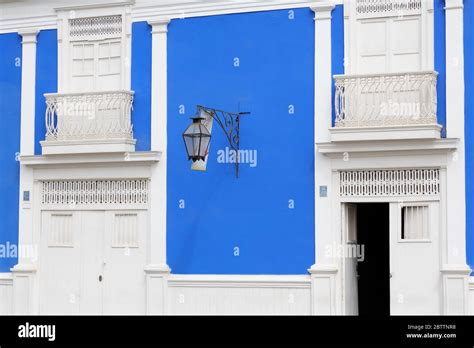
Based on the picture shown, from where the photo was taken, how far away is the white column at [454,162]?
1691 cm

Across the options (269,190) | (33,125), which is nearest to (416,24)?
(269,190)

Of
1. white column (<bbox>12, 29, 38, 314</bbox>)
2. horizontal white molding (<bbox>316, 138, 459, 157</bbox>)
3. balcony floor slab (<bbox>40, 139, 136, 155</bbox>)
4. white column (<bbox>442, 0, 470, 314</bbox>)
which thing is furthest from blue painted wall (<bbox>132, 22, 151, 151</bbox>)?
white column (<bbox>442, 0, 470, 314</bbox>)

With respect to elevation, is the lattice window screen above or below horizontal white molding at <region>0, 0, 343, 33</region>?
below

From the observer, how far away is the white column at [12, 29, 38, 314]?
63.3 feet

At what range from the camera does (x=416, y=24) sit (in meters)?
17.4

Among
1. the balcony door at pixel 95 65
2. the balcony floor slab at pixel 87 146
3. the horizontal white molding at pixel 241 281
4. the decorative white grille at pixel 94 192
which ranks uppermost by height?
the balcony door at pixel 95 65

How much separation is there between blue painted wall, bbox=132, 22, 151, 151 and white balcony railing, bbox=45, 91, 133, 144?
137mm

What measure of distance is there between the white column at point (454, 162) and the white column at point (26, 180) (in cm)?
720

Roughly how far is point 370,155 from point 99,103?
15.8 ft

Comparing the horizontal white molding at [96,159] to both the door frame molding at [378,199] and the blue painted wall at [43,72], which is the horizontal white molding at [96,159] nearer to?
→ the blue painted wall at [43,72]

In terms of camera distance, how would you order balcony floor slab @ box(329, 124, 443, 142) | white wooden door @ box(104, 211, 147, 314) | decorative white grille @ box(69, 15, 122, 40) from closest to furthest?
balcony floor slab @ box(329, 124, 443, 142) < white wooden door @ box(104, 211, 147, 314) < decorative white grille @ box(69, 15, 122, 40)

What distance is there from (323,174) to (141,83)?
3598mm

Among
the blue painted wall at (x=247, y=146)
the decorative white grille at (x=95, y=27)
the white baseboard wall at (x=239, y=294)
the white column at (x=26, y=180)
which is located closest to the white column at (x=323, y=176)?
the blue painted wall at (x=247, y=146)

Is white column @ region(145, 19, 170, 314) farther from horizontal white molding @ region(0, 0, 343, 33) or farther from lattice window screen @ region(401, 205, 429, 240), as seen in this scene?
lattice window screen @ region(401, 205, 429, 240)
